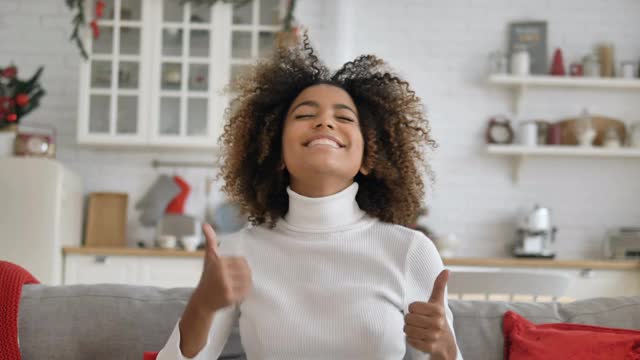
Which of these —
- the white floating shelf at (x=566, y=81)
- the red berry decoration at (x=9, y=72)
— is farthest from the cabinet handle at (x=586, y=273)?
the red berry decoration at (x=9, y=72)

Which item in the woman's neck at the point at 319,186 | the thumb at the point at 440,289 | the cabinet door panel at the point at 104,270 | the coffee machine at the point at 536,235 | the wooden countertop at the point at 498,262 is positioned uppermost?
the woman's neck at the point at 319,186

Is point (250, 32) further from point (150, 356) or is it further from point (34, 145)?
point (150, 356)

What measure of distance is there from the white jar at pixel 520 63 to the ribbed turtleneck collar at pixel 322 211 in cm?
315

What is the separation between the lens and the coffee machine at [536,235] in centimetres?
435

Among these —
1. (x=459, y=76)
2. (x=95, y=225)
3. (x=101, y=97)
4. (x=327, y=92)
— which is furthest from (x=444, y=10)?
(x=327, y=92)

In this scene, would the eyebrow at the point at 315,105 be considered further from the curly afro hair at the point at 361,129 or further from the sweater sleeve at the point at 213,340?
the sweater sleeve at the point at 213,340

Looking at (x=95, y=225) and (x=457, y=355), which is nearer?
(x=457, y=355)

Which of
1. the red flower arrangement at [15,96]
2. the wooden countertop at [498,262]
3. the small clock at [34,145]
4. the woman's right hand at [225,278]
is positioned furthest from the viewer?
the red flower arrangement at [15,96]

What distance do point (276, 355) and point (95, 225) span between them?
323 centimetres

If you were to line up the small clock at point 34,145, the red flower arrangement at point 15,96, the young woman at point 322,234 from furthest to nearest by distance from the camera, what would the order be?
the red flower arrangement at point 15,96 < the small clock at point 34,145 < the young woman at point 322,234

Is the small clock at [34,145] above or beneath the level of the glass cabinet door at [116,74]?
beneath

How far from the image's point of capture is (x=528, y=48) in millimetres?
4711

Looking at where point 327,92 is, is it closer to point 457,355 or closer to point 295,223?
point 295,223

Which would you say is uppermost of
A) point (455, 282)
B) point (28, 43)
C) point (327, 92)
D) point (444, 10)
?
point (444, 10)
